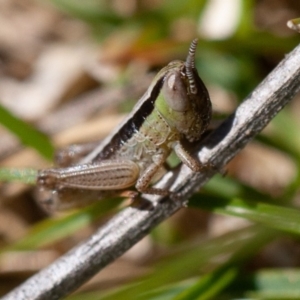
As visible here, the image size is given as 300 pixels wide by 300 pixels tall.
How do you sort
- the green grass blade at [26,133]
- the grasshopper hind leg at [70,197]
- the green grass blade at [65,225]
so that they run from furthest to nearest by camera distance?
1. the green grass blade at [26,133]
2. the grasshopper hind leg at [70,197]
3. the green grass blade at [65,225]

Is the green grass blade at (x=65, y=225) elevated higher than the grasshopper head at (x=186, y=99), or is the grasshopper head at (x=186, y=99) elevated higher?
the grasshopper head at (x=186, y=99)

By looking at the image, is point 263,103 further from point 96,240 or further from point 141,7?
point 141,7

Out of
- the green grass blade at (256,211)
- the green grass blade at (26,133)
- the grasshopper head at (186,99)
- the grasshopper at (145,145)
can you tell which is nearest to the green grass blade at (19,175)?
the grasshopper at (145,145)

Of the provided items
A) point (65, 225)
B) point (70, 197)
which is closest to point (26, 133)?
point (70, 197)

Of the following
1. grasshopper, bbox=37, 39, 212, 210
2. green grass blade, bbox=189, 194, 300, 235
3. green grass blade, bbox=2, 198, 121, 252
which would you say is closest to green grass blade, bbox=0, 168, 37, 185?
grasshopper, bbox=37, 39, 212, 210

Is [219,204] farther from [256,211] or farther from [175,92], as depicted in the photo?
[175,92]

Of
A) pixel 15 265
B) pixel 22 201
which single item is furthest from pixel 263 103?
pixel 22 201

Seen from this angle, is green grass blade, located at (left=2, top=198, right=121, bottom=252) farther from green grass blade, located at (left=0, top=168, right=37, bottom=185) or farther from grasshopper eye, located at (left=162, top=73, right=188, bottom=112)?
grasshopper eye, located at (left=162, top=73, right=188, bottom=112)

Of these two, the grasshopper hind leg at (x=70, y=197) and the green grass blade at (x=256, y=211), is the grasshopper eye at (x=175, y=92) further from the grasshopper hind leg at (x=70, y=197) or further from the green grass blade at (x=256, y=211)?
the grasshopper hind leg at (x=70, y=197)
